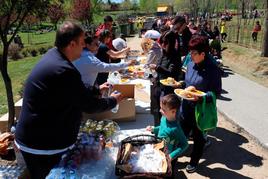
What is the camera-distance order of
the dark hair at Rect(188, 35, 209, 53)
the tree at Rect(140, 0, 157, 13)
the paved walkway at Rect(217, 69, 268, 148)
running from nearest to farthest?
the dark hair at Rect(188, 35, 209, 53)
the paved walkway at Rect(217, 69, 268, 148)
the tree at Rect(140, 0, 157, 13)

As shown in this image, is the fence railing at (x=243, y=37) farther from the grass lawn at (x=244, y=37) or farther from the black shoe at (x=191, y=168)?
the black shoe at (x=191, y=168)

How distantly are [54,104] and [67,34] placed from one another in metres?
0.51

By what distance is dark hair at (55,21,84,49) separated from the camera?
2436 millimetres

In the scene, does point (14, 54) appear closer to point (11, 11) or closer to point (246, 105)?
point (246, 105)

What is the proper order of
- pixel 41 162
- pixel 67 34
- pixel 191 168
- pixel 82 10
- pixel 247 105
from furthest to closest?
pixel 82 10 → pixel 247 105 → pixel 191 168 → pixel 41 162 → pixel 67 34

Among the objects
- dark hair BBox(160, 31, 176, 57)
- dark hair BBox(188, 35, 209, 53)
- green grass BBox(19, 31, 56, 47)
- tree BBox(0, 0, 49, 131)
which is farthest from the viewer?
green grass BBox(19, 31, 56, 47)

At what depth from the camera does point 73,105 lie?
2516 mm

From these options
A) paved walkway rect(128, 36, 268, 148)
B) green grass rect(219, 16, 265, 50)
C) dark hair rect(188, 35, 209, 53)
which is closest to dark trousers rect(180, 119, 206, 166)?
dark hair rect(188, 35, 209, 53)

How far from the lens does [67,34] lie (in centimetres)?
244

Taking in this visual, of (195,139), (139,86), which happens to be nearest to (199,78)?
(195,139)

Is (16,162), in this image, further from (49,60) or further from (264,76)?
(264,76)

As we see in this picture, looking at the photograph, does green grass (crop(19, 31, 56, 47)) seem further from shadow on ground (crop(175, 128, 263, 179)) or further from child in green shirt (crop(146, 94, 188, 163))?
child in green shirt (crop(146, 94, 188, 163))

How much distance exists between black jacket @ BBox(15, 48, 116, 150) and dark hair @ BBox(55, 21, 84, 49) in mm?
75

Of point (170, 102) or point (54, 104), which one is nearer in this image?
point (54, 104)
